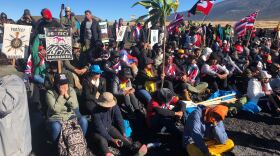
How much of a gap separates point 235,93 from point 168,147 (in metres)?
4.07

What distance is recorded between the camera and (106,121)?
7047 mm

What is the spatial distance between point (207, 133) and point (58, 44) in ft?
12.8

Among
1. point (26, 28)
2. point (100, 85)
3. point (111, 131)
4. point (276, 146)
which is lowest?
point (276, 146)

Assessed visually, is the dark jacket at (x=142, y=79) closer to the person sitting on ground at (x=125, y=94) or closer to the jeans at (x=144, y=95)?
the jeans at (x=144, y=95)

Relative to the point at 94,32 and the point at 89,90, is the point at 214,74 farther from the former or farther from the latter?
the point at 89,90

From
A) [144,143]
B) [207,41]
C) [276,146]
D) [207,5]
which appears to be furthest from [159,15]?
[207,41]

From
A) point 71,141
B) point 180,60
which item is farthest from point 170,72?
point 71,141

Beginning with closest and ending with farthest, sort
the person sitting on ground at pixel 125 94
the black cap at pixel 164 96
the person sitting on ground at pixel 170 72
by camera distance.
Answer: the black cap at pixel 164 96 → the person sitting on ground at pixel 125 94 → the person sitting on ground at pixel 170 72

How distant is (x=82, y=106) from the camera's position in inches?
316

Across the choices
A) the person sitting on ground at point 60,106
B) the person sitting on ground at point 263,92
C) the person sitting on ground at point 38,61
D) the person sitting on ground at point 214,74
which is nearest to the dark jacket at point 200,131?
the person sitting on ground at point 60,106

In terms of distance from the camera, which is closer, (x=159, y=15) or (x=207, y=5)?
(x=159, y=15)

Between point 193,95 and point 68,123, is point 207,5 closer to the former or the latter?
point 193,95

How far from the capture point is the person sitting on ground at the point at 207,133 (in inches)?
247

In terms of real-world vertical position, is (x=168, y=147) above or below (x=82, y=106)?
below
